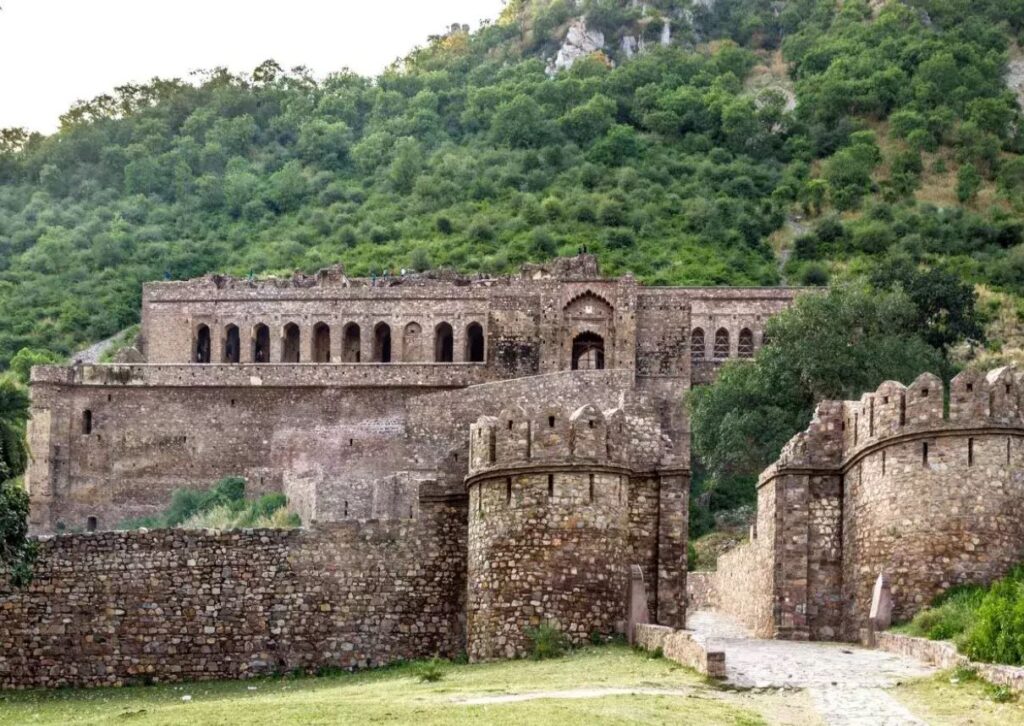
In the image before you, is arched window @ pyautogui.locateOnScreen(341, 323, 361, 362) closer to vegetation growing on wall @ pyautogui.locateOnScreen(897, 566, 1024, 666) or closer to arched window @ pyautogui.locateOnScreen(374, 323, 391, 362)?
arched window @ pyautogui.locateOnScreen(374, 323, 391, 362)

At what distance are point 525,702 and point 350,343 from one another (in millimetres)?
54175

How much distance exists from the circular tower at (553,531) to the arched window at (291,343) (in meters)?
47.8

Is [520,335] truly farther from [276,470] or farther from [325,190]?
[325,190]

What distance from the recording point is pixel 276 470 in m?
66.9

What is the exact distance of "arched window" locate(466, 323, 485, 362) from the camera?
75938 millimetres

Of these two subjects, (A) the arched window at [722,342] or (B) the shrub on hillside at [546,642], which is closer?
(B) the shrub on hillside at [546,642]

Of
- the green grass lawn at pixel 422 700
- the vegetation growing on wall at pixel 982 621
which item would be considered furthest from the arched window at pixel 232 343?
the vegetation growing on wall at pixel 982 621

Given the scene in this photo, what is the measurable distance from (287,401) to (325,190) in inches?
2386

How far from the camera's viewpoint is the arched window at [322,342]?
77188mm

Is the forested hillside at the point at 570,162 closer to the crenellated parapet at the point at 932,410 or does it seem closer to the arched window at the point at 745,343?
the arched window at the point at 745,343

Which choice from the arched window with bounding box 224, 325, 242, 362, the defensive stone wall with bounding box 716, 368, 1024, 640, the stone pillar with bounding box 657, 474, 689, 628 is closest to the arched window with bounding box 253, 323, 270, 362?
the arched window with bounding box 224, 325, 242, 362

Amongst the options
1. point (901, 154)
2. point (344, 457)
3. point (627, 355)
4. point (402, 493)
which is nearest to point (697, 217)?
point (901, 154)

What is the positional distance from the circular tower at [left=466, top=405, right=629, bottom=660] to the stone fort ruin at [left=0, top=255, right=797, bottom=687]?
32mm

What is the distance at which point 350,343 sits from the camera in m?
77.3
